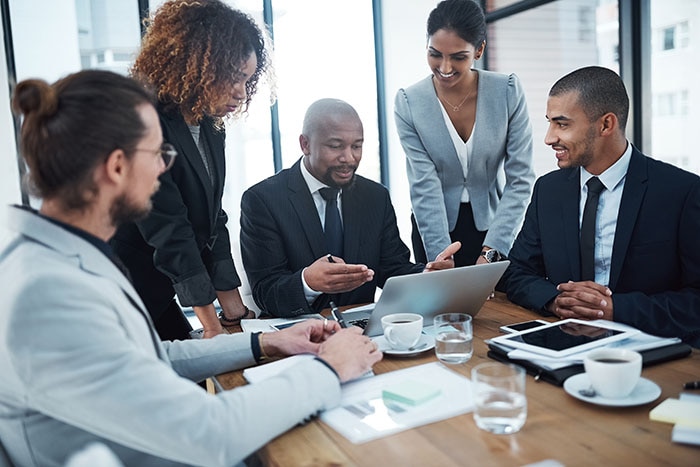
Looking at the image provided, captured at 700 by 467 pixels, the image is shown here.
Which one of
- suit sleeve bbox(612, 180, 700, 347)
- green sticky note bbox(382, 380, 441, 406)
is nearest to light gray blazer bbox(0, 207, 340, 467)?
green sticky note bbox(382, 380, 441, 406)

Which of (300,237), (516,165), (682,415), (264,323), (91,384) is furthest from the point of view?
(516,165)

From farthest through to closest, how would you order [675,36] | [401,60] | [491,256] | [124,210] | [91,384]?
1. [401,60]
2. [675,36]
3. [491,256]
4. [124,210]
5. [91,384]

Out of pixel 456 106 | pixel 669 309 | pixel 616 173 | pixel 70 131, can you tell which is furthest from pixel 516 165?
pixel 70 131

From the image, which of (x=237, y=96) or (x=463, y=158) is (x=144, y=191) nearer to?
(x=237, y=96)

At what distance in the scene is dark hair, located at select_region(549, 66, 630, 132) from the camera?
2.01 m

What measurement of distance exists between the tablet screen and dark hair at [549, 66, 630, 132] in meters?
0.86

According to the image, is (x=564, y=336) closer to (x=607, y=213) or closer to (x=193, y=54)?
(x=607, y=213)

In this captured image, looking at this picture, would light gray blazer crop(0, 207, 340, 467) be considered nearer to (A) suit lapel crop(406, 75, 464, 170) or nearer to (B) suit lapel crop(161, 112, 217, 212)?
(B) suit lapel crop(161, 112, 217, 212)

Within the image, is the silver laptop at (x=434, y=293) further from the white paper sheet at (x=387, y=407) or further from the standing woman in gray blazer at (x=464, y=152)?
the standing woman in gray blazer at (x=464, y=152)

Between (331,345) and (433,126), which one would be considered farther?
(433,126)

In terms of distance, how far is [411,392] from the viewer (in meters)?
1.15

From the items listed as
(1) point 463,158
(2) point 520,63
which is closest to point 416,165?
(1) point 463,158

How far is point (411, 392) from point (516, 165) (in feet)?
5.79

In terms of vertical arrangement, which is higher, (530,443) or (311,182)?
(311,182)
